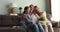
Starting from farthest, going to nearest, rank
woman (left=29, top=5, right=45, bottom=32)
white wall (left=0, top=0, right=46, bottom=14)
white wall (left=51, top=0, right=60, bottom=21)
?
1. white wall (left=51, top=0, right=60, bottom=21)
2. white wall (left=0, top=0, right=46, bottom=14)
3. woman (left=29, top=5, right=45, bottom=32)

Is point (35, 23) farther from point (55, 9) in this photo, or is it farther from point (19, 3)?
point (55, 9)

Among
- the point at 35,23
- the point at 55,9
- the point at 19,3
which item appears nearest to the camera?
the point at 35,23

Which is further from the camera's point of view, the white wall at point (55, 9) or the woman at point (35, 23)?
the white wall at point (55, 9)

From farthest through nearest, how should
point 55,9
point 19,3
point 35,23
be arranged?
1. point 55,9
2. point 19,3
3. point 35,23

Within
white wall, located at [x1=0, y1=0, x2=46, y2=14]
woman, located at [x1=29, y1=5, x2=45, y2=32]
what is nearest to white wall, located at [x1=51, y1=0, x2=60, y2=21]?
white wall, located at [x1=0, y1=0, x2=46, y2=14]

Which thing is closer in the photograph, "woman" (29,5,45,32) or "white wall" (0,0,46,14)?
"woman" (29,5,45,32)

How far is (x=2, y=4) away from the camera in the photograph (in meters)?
5.91

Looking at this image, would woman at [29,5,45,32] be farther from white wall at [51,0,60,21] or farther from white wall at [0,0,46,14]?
white wall at [51,0,60,21]

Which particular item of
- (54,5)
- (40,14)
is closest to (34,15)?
(40,14)

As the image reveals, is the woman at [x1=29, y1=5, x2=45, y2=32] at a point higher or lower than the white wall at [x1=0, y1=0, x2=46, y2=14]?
lower

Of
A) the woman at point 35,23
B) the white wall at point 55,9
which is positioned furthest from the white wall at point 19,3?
the woman at point 35,23

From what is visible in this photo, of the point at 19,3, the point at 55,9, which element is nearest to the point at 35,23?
the point at 19,3

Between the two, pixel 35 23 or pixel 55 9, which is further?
pixel 55 9

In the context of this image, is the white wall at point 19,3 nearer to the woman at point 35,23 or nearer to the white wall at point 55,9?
the white wall at point 55,9
